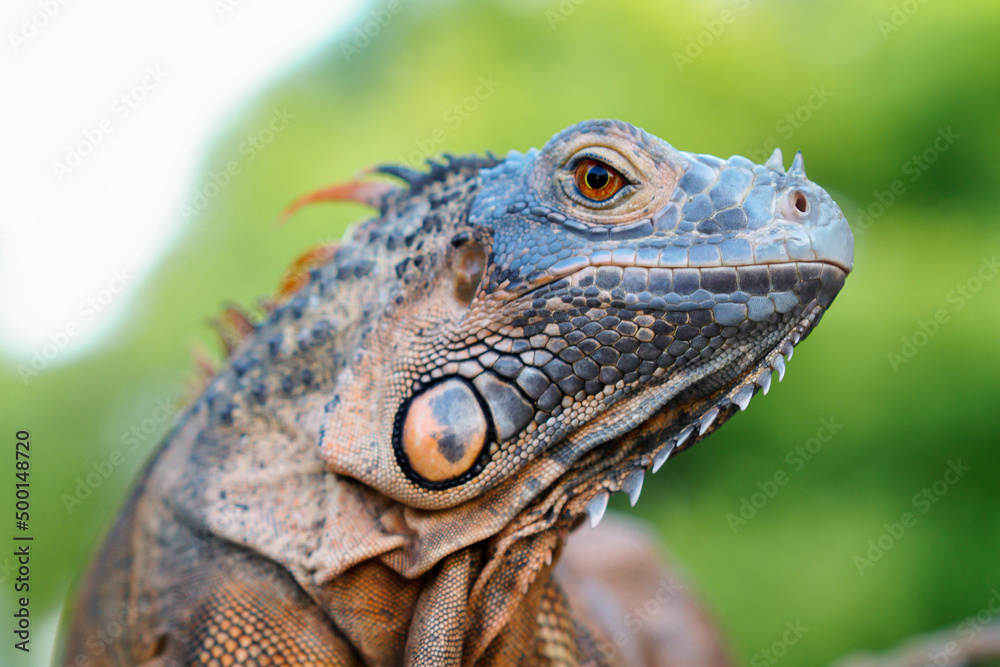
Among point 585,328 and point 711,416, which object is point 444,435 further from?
point 711,416

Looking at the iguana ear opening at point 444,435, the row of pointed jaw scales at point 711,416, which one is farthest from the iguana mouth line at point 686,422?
the iguana ear opening at point 444,435

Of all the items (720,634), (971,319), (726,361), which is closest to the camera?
(726,361)

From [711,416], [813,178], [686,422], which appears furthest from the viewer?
[813,178]

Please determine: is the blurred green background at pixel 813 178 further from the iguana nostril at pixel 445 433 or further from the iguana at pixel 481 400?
the iguana nostril at pixel 445 433

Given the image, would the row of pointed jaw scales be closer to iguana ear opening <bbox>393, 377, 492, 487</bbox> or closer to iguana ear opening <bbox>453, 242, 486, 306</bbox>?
iguana ear opening <bbox>393, 377, 492, 487</bbox>

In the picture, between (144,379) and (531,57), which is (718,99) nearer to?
(531,57)

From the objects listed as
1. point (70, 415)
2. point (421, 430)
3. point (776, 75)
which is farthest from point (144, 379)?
point (421, 430)

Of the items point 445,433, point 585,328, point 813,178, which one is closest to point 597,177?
point 585,328
